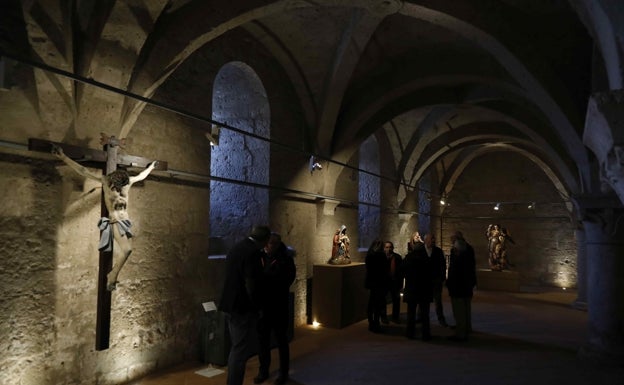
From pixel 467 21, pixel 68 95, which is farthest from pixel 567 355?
pixel 68 95

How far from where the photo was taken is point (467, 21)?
17.9ft

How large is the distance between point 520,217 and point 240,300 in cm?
1376

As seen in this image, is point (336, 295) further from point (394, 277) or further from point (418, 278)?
point (418, 278)

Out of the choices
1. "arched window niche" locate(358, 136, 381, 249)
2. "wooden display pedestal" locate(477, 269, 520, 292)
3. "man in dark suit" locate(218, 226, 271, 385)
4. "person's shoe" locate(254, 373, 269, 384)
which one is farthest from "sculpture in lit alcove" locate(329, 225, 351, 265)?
"wooden display pedestal" locate(477, 269, 520, 292)

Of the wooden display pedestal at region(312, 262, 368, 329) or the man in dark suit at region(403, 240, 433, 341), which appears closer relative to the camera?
the man in dark suit at region(403, 240, 433, 341)

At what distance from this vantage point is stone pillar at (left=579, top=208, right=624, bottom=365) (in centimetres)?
574

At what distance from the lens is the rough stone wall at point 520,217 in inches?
574

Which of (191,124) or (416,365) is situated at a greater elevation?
(191,124)

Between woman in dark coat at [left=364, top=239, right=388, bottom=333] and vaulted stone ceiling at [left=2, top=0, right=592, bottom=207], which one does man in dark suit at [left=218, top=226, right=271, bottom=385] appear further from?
woman in dark coat at [left=364, top=239, right=388, bottom=333]

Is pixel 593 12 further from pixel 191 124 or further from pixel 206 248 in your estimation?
pixel 206 248

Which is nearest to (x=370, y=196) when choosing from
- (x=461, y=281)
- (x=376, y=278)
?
(x=376, y=278)

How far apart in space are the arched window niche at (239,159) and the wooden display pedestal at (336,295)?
4.77 ft

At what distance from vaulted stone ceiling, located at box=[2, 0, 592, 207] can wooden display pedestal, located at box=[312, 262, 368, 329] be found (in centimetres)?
219

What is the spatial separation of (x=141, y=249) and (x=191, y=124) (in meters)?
1.77
